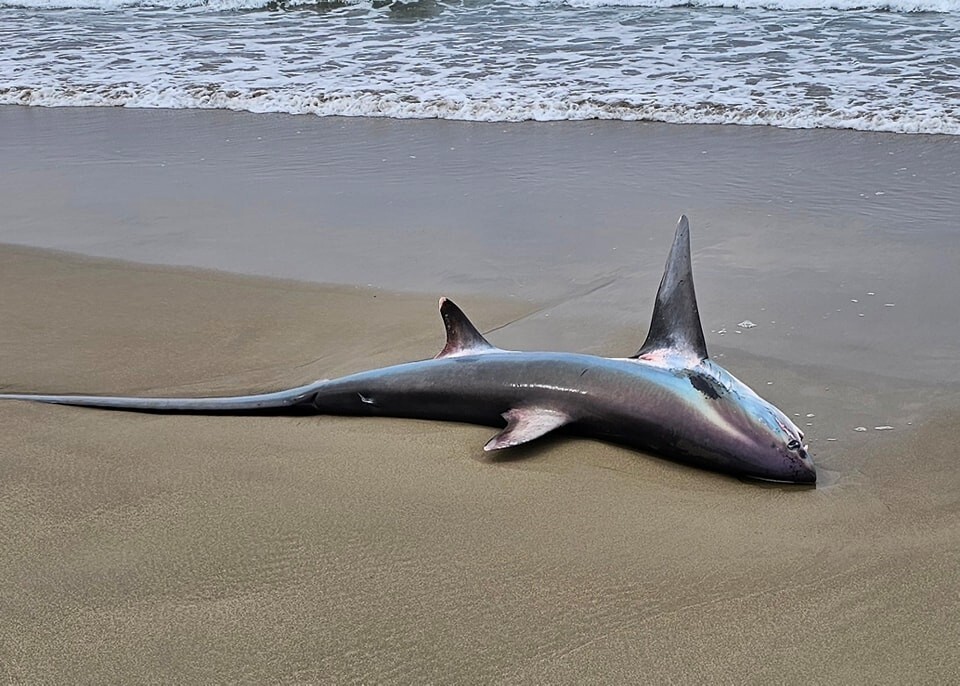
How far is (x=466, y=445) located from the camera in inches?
139

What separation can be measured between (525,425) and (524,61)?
8143 mm

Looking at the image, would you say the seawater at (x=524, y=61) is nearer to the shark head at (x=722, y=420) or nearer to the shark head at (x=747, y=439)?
the shark head at (x=722, y=420)

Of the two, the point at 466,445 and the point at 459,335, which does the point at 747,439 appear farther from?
the point at 459,335

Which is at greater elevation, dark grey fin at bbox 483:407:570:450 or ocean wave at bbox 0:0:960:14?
ocean wave at bbox 0:0:960:14

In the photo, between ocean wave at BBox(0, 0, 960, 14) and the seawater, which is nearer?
the seawater

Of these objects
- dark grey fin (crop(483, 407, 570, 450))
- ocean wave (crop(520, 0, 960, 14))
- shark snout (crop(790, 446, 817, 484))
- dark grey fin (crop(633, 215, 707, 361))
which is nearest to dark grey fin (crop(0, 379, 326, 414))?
dark grey fin (crop(483, 407, 570, 450))

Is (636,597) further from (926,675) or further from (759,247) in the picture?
(759,247)

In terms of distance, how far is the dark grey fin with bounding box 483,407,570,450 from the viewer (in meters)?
3.33

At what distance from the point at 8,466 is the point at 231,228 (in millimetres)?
3222

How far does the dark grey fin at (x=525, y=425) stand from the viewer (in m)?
3.33

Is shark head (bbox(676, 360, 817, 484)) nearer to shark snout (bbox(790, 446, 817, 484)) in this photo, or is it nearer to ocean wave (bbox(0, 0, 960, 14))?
shark snout (bbox(790, 446, 817, 484))

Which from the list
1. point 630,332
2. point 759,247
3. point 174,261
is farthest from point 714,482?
point 174,261

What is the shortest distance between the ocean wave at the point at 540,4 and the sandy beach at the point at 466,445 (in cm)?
670

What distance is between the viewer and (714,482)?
3.22 meters
